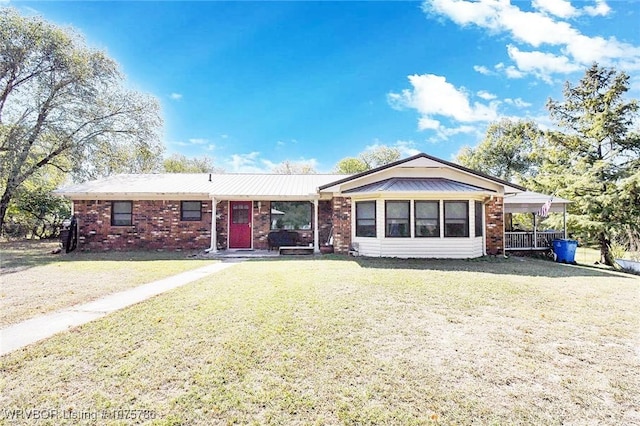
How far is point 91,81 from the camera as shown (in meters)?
17.8

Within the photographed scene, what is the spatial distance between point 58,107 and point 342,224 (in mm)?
16958

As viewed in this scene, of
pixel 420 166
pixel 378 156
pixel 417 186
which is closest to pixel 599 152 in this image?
pixel 420 166

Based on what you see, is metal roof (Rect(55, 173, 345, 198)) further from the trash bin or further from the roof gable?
the trash bin

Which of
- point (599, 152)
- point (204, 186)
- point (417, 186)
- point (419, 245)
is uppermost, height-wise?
point (599, 152)

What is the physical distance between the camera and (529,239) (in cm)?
1445

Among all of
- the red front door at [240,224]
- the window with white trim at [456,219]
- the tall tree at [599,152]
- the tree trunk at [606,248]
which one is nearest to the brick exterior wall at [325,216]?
the red front door at [240,224]

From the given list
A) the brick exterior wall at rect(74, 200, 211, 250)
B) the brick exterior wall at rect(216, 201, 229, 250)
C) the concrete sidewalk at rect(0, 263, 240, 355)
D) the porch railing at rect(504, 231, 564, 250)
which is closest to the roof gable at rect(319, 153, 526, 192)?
the porch railing at rect(504, 231, 564, 250)

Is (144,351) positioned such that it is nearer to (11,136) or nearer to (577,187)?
(577,187)

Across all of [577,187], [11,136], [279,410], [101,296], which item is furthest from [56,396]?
[11,136]

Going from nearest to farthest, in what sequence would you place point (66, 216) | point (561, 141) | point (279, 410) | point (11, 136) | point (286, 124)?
point (279, 410)
point (561, 141)
point (11, 136)
point (66, 216)
point (286, 124)

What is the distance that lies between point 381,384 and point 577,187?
1527 cm

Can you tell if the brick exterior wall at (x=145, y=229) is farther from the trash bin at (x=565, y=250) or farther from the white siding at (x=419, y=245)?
the trash bin at (x=565, y=250)

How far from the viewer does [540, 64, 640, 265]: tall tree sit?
1276 cm

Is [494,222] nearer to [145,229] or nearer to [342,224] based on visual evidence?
[342,224]
